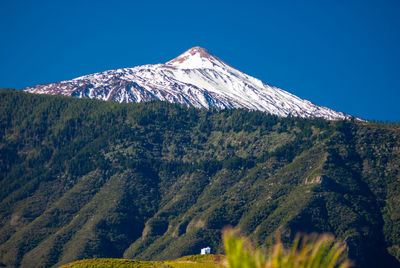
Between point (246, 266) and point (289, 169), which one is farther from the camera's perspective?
point (289, 169)

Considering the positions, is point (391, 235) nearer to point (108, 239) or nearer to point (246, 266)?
point (108, 239)

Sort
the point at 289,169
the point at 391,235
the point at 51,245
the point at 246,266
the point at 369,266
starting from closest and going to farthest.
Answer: the point at 246,266, the point at 369,266, the point at 391,235, the point at 51,245, the point at 289,169

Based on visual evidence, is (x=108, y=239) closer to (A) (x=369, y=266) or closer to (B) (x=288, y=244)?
(B) (x=288, y=244)

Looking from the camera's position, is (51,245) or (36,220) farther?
(36,220)

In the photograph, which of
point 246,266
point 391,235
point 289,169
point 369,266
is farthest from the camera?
point 289,169

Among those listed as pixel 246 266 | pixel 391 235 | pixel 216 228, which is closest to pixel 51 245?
pixel 216 228

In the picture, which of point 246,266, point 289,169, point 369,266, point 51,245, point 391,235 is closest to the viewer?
point 246,266

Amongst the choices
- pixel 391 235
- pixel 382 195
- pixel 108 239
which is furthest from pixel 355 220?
pixel 108 239

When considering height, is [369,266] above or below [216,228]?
below

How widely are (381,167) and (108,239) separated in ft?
288

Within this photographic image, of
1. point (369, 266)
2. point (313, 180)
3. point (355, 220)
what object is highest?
point (313, 180)

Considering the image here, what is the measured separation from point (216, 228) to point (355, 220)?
1544 inches

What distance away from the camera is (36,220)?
642 ft

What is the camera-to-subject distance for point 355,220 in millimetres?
163500
